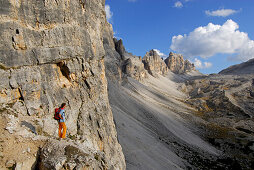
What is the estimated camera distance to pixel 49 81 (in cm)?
1212

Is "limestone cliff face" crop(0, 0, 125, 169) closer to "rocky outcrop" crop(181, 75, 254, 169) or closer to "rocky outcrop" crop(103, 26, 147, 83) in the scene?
"rocky outcrop" crop(181, 75, 254, 169)

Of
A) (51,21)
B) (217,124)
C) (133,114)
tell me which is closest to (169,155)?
(133,114)

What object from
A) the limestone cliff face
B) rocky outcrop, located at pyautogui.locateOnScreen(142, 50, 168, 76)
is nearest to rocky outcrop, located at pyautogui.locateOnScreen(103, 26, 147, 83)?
the limestone cliff face

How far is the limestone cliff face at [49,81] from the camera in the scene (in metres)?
8.59

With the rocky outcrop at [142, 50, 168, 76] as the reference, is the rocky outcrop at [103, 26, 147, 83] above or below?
below

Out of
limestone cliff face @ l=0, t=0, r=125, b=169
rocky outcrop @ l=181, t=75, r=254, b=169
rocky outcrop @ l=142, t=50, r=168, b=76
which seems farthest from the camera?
rocky outcrop @ l=142, t=50, r=168, b=76

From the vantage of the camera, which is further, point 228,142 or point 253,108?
point 253,108

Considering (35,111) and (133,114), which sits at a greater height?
(35,111)

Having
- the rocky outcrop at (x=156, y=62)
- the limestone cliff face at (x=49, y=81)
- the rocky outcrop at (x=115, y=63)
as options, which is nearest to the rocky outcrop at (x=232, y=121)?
the limestone cliff face at (x=49, y=81)

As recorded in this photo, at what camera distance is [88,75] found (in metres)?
16.0

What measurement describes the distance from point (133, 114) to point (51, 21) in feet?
111

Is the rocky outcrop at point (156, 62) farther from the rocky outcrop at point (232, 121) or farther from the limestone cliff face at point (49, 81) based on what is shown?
the limestone cliff face at point (49, 81)

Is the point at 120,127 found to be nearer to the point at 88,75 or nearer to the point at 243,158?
the point at 88,75

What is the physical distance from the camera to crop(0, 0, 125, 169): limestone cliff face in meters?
8.59
